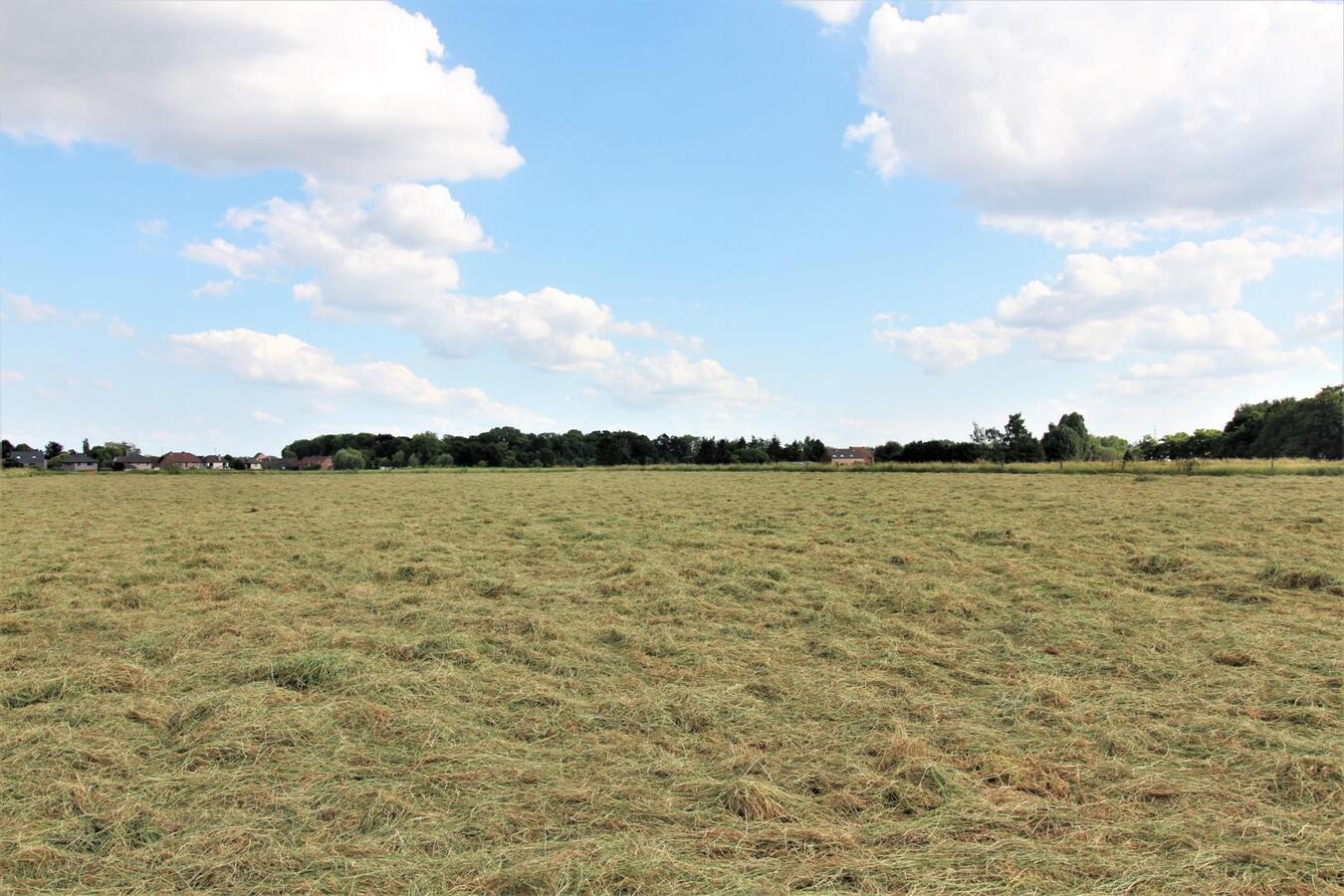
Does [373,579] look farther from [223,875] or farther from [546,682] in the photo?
Result: [223,875]

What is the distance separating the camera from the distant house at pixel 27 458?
7092 centimetres

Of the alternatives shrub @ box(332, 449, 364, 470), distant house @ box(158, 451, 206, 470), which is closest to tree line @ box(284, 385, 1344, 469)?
shrub @ box(332, 449, 364, 470)

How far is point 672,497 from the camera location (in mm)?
19906

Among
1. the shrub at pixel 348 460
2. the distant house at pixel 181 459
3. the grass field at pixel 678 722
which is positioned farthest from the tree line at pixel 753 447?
the grass field at pixel 678 722

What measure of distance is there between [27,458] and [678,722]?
3773 inches

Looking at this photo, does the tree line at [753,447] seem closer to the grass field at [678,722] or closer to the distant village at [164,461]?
the distant village at [164,461]

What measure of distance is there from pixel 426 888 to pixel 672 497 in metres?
17.2

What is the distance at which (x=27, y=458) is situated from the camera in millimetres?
75000

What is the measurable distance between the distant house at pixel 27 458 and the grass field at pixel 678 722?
80447 millimetres

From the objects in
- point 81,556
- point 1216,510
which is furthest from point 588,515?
point 1216,510

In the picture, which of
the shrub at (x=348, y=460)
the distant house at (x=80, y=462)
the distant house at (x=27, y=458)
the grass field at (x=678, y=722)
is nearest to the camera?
the grass field at (x=678, y=722)

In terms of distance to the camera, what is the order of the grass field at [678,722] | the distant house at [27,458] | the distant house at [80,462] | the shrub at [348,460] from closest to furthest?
the grass field at [678,722] → the shrub at [348,460] → the distant house at [27,458] → the distant house at [80,462]

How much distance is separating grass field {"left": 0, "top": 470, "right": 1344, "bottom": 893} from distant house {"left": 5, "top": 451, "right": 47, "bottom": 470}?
8045cm

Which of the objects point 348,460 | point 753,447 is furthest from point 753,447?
point 348,460
